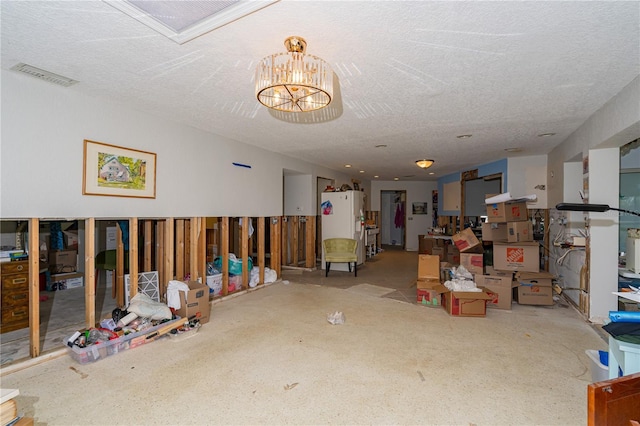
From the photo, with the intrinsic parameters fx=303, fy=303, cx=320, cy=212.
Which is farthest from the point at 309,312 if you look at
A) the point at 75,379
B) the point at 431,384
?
the point at 75,379

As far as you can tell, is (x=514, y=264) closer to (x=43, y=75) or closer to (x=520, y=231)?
(x=520, y=231)

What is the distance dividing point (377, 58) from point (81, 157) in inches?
113

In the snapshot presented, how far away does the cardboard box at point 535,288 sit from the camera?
411 centimetres

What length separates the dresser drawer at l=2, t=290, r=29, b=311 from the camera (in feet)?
10.7

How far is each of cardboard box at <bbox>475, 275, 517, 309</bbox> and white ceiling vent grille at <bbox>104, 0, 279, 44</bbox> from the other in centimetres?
410

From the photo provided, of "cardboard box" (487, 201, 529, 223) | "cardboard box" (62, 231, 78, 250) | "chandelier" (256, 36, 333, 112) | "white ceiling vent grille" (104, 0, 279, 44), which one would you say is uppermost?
"white ceiling vent grille" (104, 0, 279, 44)

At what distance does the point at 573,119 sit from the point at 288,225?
17.3ft

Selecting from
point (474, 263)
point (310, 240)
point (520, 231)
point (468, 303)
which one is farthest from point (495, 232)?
point (310, 240)

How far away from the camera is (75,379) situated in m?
2.32

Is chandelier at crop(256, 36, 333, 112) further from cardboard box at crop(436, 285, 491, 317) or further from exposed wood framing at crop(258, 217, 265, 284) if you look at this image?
exposed wood framing at crop(258, 217, 265, 284)

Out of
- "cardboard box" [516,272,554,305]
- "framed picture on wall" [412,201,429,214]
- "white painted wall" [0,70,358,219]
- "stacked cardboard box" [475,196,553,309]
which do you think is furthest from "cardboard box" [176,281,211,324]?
"framed picture on wall" [412,201,429,214]

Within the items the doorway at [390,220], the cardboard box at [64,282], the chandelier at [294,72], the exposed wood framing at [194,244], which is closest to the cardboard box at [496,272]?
the chandelier at [294,72]

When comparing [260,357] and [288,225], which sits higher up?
[288,225]

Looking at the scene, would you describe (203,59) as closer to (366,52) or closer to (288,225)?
(366,52)
